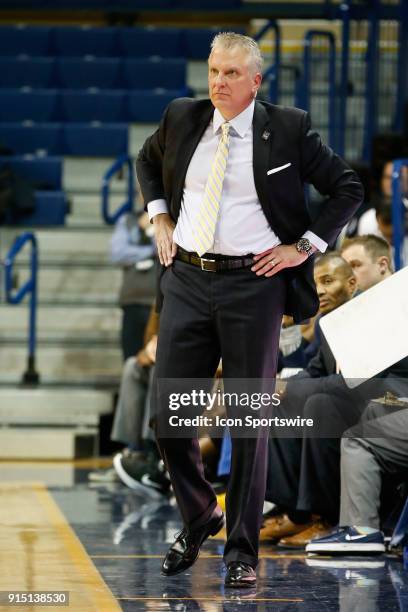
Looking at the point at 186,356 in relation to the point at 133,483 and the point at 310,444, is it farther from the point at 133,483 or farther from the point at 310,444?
the point at 133,483

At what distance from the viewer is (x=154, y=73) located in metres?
12.4

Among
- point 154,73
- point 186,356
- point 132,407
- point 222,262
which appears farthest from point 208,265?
point 154,73

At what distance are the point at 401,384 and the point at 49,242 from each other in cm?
592

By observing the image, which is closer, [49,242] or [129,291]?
[129,291]

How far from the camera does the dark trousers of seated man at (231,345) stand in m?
4.29

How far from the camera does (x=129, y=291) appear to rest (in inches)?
345

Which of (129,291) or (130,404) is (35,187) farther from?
(130,404)

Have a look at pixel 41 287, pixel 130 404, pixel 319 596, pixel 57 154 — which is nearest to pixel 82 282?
pixel 41 287

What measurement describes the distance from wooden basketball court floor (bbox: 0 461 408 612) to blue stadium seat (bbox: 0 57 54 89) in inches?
258

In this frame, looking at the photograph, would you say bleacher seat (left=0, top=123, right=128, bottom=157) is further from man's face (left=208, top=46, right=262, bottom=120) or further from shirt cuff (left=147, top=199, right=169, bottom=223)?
man's face (left=208, top=46, right=262, bottom=120)

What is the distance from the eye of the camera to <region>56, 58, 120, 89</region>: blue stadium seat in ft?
40.6

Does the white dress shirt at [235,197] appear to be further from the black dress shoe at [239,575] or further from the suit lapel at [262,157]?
the black dress shoe at [239,575]

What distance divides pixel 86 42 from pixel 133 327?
197 inches

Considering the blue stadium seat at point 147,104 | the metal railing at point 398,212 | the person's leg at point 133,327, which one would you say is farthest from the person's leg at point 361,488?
the blue stadium seat at point 147,104
